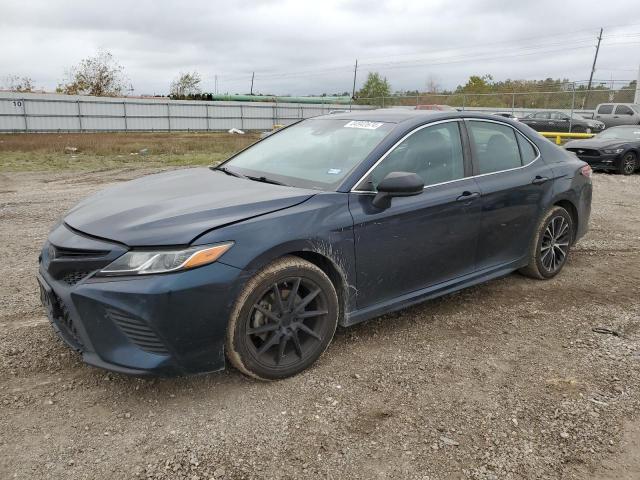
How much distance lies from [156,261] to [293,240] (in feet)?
2.51

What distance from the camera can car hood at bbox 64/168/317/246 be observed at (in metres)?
2.81

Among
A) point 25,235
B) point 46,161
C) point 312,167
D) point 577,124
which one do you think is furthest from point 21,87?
point 312,167

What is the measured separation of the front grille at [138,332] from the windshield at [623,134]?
14.3 metres

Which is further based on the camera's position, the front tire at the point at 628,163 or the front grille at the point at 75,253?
the front tire at the point at 628,163

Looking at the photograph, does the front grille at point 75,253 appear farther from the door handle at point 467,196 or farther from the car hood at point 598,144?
the car hood at point 598,144

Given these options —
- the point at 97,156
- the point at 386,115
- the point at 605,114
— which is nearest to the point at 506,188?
the point at 386,115

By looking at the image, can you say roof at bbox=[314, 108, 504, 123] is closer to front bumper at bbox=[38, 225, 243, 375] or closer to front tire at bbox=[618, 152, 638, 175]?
front bumper at bbox=[38, 225, 243, 375]

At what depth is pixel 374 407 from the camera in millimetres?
2943

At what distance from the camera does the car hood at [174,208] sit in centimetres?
281

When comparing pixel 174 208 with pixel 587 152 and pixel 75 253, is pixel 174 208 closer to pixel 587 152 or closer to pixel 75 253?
pixel 75 253

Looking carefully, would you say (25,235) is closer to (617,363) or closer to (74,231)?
(74,231)

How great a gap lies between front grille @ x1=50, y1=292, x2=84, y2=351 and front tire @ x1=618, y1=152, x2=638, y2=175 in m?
13.8

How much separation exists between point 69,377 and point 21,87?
52105 millimetres

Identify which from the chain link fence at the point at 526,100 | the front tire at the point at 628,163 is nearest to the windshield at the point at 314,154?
the front tire at the point at 628,163
